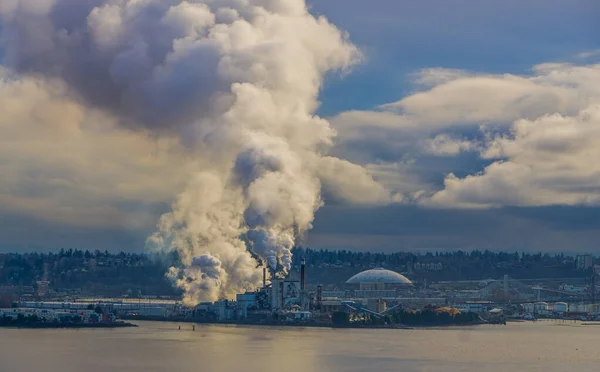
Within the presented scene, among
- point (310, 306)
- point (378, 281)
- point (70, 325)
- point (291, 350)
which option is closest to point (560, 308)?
point (378, 281)

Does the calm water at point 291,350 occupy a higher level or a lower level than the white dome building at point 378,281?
lower

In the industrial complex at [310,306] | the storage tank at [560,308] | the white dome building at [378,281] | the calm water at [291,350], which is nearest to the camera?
the calm water at [291,350]

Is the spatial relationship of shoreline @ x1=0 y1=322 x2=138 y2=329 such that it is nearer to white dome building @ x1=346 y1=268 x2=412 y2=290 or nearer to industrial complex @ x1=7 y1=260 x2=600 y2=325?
industrial complex @ x1=7 y1=260 x2=600 y2=325

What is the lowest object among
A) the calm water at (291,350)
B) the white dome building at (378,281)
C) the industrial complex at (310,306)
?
the calm water at (291,350)

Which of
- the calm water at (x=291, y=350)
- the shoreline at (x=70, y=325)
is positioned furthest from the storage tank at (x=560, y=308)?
the shoreline at (x=70, y=325)

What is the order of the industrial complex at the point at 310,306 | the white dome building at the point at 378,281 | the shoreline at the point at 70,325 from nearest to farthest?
the shoreline at the point at 70,325
the industrial complex at the point at 310,306
the white dome building at the point at 378,281

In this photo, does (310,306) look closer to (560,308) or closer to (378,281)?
(560,308)

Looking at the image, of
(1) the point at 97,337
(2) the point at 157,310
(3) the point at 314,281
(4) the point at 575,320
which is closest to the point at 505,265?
(3) the point at 314,281

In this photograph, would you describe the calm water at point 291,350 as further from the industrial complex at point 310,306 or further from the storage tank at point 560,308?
the storage tank at point 560,308
